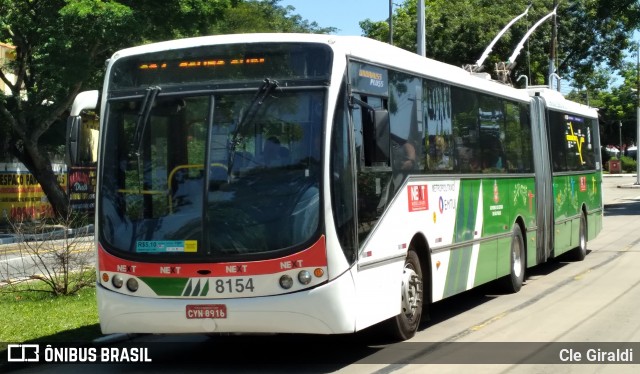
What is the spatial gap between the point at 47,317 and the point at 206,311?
449 cm

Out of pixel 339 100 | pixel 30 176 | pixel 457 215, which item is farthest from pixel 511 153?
pixel 30 176

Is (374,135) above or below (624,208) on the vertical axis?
above

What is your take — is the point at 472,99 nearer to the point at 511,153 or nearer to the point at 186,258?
the point at 511,153

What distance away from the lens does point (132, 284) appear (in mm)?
9727

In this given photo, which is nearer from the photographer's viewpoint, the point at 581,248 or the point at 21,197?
the point at 581,248

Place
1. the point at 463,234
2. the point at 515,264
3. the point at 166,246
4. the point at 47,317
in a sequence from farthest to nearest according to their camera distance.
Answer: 1. the point at 515,264
2. the point at 463,234
3. the point at 47,317
4. the point at 166,246

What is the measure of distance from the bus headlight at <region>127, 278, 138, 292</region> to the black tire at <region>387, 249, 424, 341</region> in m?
2.76

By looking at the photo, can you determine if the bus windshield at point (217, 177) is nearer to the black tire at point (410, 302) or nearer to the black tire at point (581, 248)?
the black tire at point (410, 302)

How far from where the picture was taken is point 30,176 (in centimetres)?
4488

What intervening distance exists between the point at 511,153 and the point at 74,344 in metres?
7.81

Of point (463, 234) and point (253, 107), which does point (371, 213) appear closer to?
point (253, 107)

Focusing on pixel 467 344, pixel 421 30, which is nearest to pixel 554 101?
pixel 421 30

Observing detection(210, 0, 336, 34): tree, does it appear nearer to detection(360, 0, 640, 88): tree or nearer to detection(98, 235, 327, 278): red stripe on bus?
detection(360, 0, 640, 88): tree

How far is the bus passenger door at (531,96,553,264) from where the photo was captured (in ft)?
58.0
